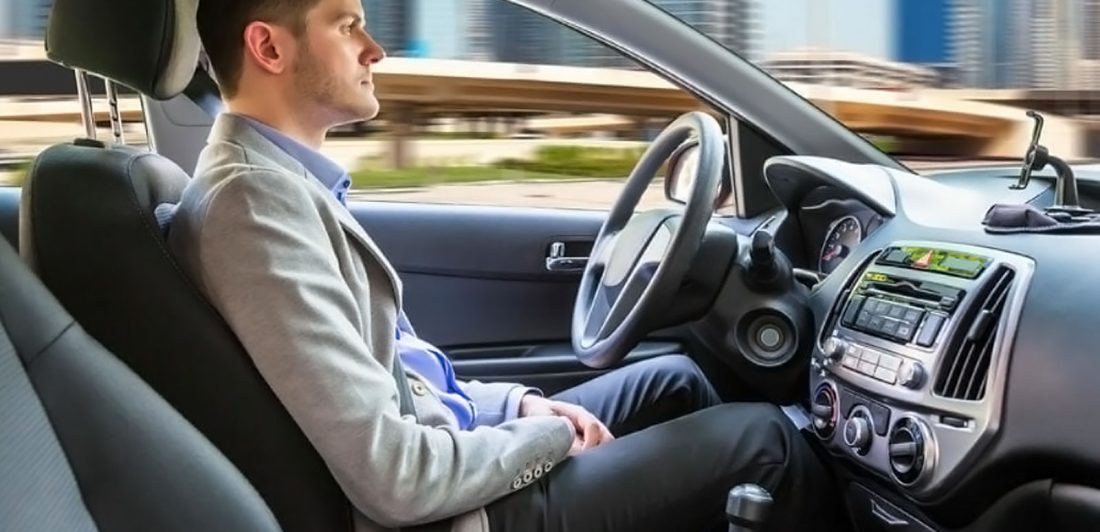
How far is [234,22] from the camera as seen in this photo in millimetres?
1543

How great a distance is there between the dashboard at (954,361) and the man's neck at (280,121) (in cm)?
77

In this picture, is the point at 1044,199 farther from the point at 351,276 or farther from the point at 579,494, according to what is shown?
the point at 351,276

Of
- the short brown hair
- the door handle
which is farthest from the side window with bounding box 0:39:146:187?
the door handle

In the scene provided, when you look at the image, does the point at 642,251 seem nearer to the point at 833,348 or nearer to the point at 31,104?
the point at 833,348

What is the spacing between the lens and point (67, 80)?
210cm

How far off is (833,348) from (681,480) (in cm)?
34

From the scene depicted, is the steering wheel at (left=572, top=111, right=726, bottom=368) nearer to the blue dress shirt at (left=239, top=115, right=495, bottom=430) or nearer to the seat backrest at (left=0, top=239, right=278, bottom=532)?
Answer: the blue dress shirt at (left=239, top=115, right=495, bottom=430)

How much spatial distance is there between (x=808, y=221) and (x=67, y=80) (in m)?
1.28

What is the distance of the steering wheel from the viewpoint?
1738 mm

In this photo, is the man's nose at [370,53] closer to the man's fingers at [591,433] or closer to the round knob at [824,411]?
the man's fingers at [591,433]

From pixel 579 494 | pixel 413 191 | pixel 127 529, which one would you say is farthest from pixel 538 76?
pixel 127 529

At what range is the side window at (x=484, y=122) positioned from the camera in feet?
8.06

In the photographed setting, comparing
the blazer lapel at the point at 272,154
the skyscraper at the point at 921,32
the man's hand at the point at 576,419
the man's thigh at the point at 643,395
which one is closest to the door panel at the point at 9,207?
the blazer lapel at the point at 272,154

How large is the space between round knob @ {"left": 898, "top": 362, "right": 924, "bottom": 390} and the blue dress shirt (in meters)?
0.58
